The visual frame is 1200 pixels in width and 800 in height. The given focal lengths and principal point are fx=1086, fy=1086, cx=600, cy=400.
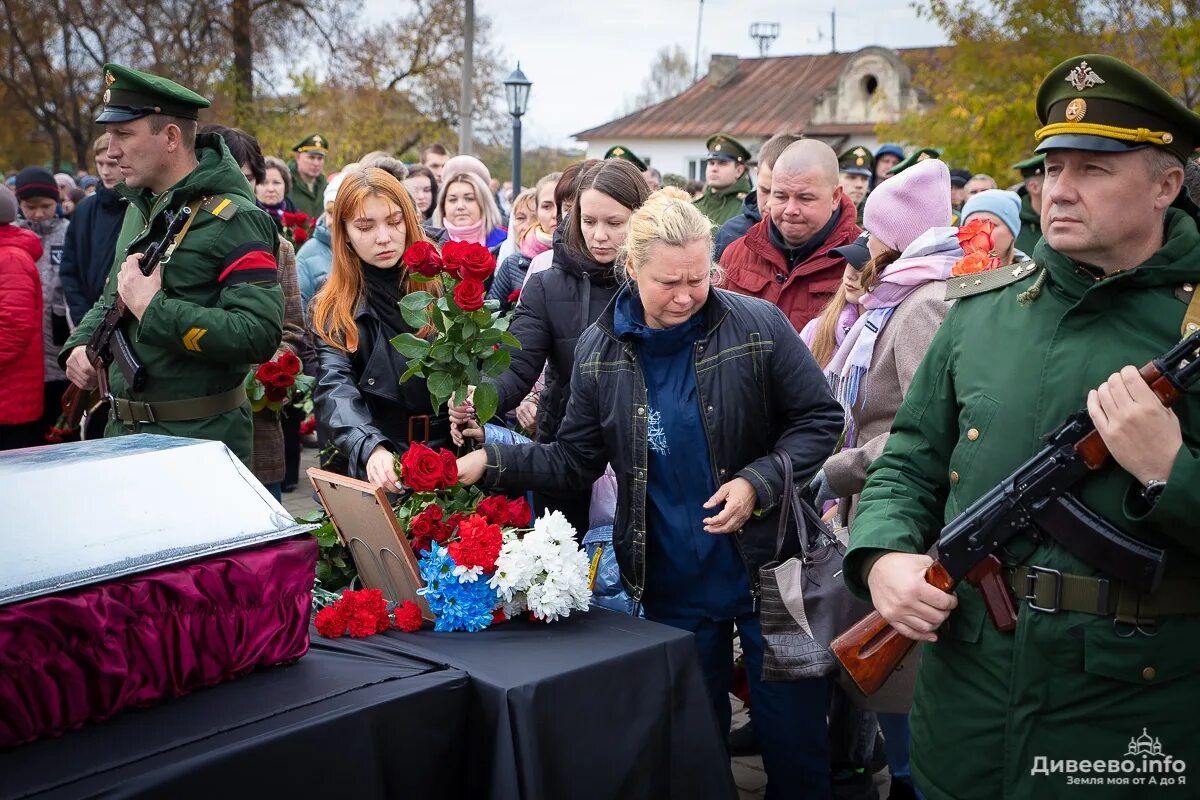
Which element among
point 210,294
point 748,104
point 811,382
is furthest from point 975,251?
point 748,104

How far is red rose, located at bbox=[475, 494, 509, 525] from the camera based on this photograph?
2.92 m

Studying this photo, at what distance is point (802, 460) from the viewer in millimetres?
3125

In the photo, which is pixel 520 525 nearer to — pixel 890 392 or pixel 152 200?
pixel 890 392

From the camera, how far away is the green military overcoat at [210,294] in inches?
145

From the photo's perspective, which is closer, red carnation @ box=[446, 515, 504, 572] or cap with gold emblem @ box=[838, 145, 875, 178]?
red carnation @ box=[446, 515, 504, 572]

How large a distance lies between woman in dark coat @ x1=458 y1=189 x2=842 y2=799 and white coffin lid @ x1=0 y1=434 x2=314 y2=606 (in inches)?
31.4

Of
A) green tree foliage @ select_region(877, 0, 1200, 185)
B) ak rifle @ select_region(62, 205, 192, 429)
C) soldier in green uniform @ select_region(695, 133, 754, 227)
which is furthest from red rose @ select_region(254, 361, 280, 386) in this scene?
green tree foliage @ select_region(877, 0, 1200, 185)

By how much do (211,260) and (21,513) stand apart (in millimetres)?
1738

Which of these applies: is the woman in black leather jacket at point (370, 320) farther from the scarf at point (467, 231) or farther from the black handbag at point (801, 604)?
the scarf at point (467, 231)

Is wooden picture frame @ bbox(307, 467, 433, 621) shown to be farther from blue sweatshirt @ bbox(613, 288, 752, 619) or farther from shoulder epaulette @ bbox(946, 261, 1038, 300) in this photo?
shoulder epaulette @ bbox(946, 261, 1038, 300)

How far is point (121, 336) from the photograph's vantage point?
12.5 ft

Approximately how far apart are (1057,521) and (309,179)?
35.6 ft

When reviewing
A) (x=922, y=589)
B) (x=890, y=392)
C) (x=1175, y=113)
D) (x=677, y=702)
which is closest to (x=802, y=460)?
(x=890, y=392)

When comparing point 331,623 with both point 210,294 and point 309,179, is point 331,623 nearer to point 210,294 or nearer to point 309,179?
point 210,294
